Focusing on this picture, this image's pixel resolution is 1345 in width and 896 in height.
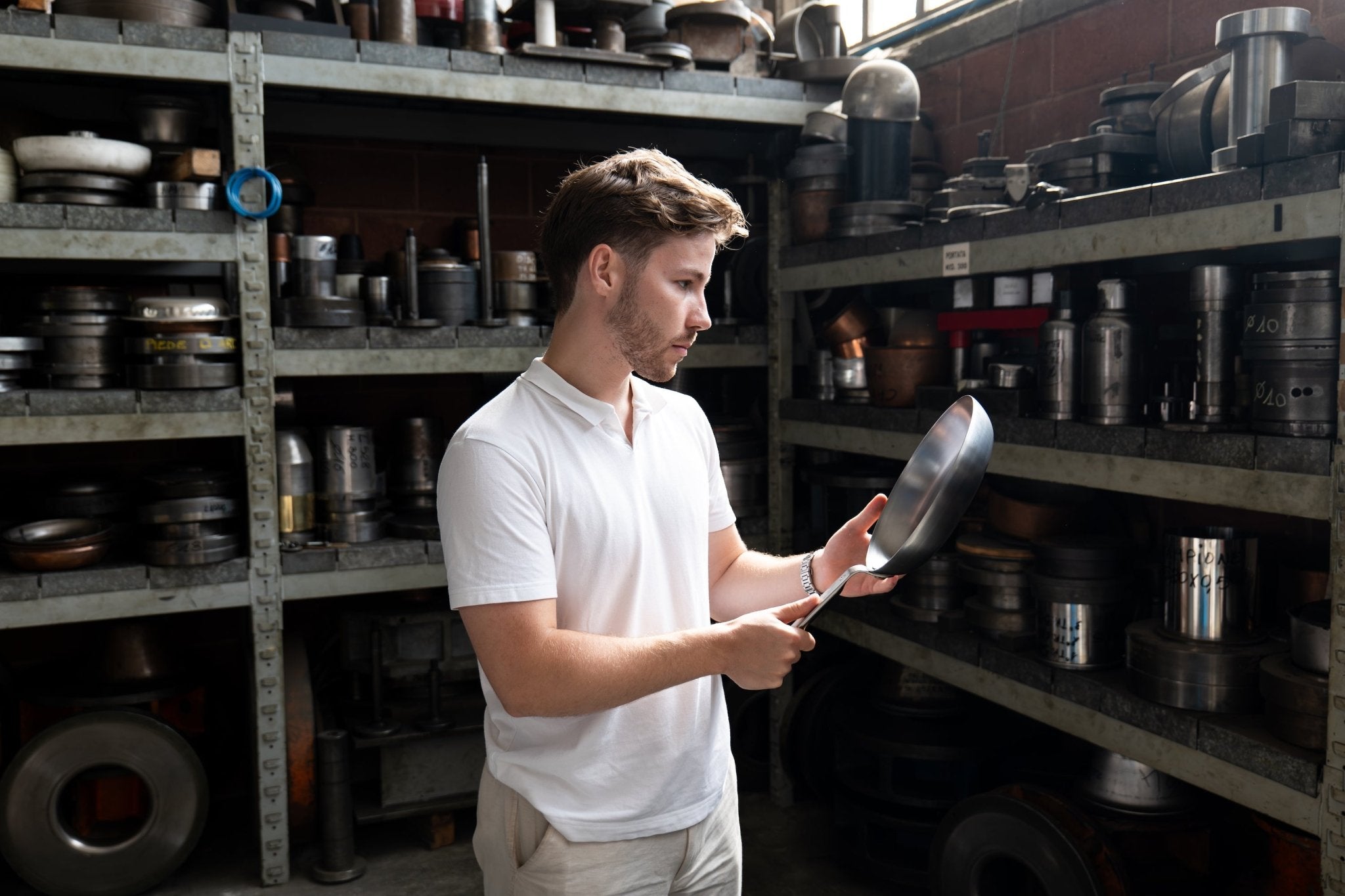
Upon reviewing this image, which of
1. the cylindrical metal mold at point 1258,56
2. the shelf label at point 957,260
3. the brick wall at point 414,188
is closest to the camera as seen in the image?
the cylindrical metal mold at point 1258,56

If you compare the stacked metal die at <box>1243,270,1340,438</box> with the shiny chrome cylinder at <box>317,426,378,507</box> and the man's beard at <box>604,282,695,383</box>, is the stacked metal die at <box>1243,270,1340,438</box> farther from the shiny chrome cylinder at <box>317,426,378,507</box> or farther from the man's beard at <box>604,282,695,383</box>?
the shiny chrome cylinder at <box>317,426,378,507</box>

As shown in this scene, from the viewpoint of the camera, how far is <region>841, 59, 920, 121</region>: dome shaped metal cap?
2656 millimetres

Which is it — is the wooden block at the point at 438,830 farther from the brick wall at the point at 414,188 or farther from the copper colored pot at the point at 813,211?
the copper colored pot at the point at 813,211

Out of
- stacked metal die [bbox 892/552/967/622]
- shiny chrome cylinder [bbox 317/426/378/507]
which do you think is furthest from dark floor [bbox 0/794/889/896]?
shiny chrome cylinder [bbox 317/426/378/507]

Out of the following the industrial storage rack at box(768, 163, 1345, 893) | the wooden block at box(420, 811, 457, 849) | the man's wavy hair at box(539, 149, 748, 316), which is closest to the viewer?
the man's wavy hair at box(539, 149, 748, 316)

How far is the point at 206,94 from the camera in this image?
2797mm

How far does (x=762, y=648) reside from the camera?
1.23 metres

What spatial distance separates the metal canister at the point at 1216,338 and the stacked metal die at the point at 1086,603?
40 cm

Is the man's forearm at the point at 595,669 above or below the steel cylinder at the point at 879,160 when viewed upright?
below

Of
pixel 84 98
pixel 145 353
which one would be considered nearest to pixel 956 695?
pixel 145 353

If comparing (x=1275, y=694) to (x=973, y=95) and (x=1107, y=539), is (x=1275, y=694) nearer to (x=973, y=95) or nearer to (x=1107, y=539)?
(x=1107, y=539)

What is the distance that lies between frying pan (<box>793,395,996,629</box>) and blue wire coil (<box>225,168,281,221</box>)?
5.56 feet

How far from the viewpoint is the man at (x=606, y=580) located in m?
1.25

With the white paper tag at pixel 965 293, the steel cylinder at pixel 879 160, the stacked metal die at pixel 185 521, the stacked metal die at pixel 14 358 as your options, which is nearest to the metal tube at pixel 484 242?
the stacked metal die at pixel 185 521
